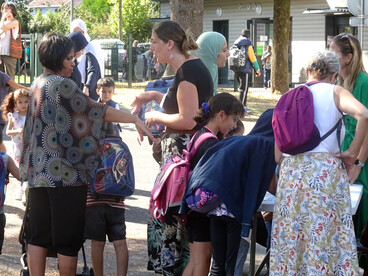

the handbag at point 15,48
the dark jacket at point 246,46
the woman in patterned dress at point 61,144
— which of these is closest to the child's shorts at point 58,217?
the woman in patterned dress at point 61,144

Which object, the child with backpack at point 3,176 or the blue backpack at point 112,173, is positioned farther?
the child with backpack at point 3,176

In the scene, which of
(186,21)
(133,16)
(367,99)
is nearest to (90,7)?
(133,16)

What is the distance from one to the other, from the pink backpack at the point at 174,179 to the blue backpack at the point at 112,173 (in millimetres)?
392

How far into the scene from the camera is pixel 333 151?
4.79 m

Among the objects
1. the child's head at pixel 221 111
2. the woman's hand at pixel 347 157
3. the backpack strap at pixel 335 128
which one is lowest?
the woman's hand at pixel 347 157

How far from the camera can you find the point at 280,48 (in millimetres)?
23531

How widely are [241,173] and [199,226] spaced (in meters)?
0.56

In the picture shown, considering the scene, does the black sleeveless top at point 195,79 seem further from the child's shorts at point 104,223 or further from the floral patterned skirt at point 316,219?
the floral patterned skirt at point 316,219

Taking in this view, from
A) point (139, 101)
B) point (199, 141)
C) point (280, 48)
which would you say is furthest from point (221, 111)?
point (280, 48)

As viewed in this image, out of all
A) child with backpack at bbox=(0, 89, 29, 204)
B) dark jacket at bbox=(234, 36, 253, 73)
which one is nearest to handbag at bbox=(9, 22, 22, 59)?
child with backpack at bbox=(0, 89, 29, 204)

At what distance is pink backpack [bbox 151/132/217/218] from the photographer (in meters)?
5.41

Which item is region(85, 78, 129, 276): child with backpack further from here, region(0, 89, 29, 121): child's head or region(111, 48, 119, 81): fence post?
region(111, 48, 119, 81): fence post

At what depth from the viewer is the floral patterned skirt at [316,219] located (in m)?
4.68

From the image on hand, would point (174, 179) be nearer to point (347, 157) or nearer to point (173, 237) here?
point (173, 237)
